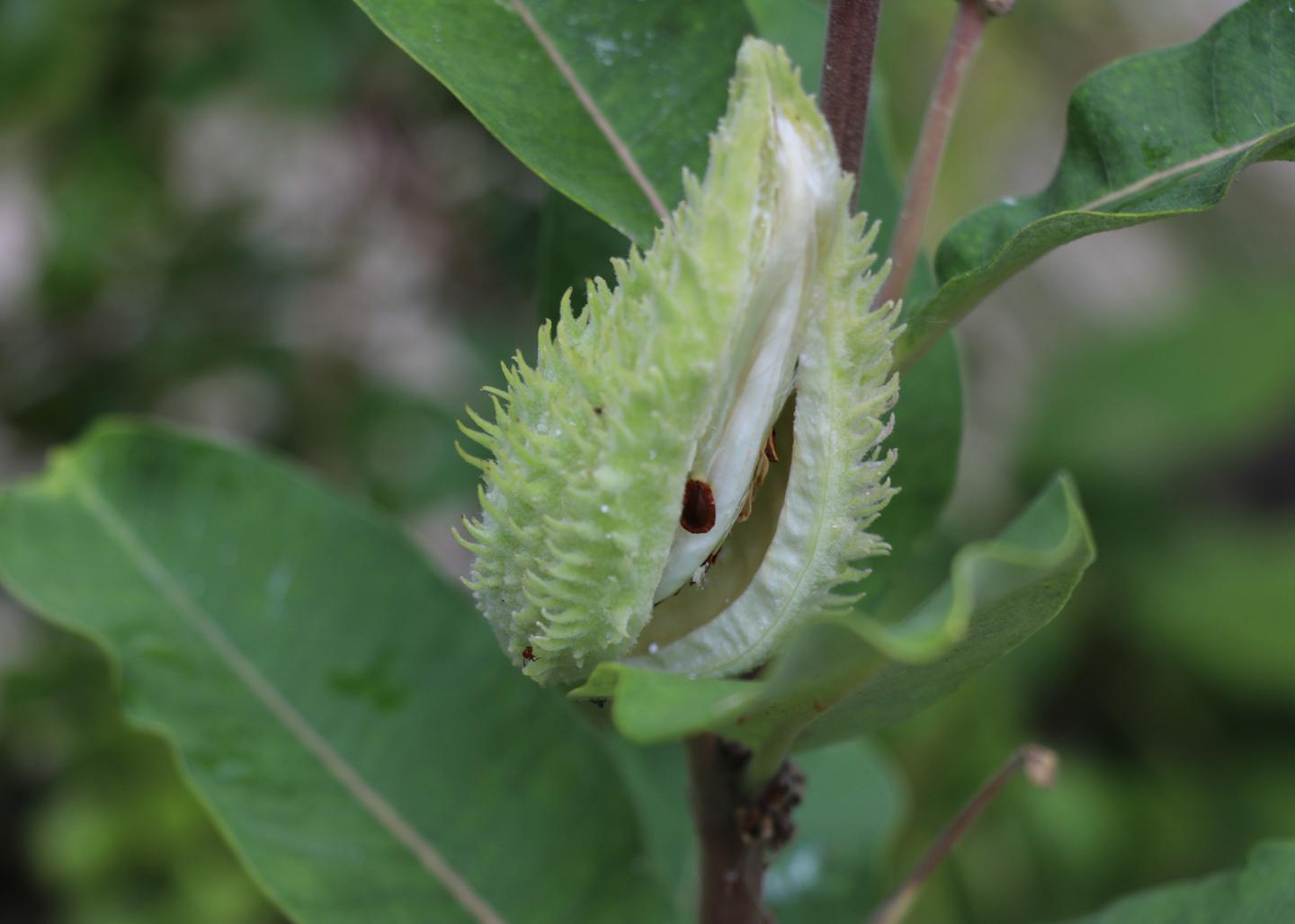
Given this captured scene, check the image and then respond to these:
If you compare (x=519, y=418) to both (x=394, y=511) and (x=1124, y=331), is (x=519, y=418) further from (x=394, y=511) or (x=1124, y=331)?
(x=1124, y=331)

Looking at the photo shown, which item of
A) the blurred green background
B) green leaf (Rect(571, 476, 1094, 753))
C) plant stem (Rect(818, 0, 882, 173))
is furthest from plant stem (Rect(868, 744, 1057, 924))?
the blurred green background

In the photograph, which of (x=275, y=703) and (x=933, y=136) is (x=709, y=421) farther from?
(x=275, y=703)

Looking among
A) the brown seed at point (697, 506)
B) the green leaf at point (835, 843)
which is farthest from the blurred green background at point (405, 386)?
the brown seed at point (697, 506)

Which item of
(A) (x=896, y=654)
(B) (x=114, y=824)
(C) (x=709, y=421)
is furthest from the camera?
(B) (x=114, y=824)

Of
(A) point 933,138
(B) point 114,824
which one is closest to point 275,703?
(A) point 933,138

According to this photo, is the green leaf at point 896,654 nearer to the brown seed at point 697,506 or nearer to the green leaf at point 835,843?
the brown seed at point 697,506

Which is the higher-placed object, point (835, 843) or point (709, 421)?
point (709, 421)

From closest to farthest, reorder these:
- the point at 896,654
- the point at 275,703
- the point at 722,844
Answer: the point at 896,654
the point at 722,844
the point at 275,703

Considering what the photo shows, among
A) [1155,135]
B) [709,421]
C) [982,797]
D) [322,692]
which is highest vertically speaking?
[709,421]
